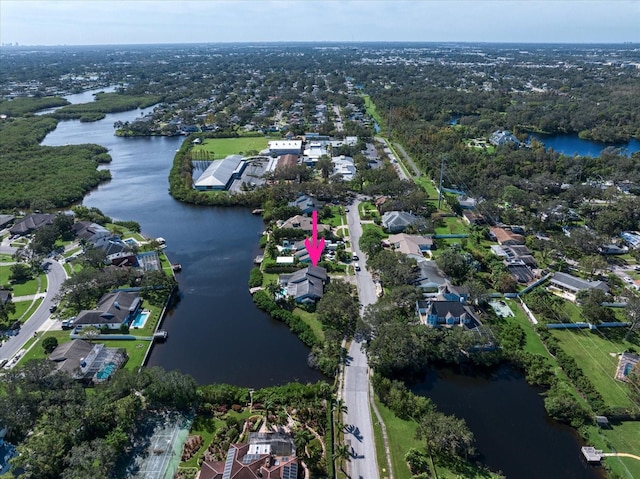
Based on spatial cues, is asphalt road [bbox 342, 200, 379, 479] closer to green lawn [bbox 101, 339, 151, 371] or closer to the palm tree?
the palm tree

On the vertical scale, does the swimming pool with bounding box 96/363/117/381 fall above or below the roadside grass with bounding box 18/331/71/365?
above

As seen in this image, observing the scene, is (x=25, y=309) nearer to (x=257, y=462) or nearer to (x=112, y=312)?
(x=112, y=312)

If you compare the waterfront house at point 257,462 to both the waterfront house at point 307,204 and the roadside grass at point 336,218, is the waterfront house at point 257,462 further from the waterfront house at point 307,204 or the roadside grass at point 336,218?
the waterfront house at point 307,204

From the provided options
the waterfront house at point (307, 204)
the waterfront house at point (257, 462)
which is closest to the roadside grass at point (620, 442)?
the waterfront house at point (257, 462)

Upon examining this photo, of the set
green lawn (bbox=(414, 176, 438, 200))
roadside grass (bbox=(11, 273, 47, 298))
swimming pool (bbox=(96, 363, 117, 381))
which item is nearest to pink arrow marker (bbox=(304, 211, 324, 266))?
swimming pool (bbox=(96, 363, 117, 381))

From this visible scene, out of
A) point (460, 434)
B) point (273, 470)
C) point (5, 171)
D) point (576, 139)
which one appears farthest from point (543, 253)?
point (5, 171)

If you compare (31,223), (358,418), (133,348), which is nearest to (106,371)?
(133,348)
